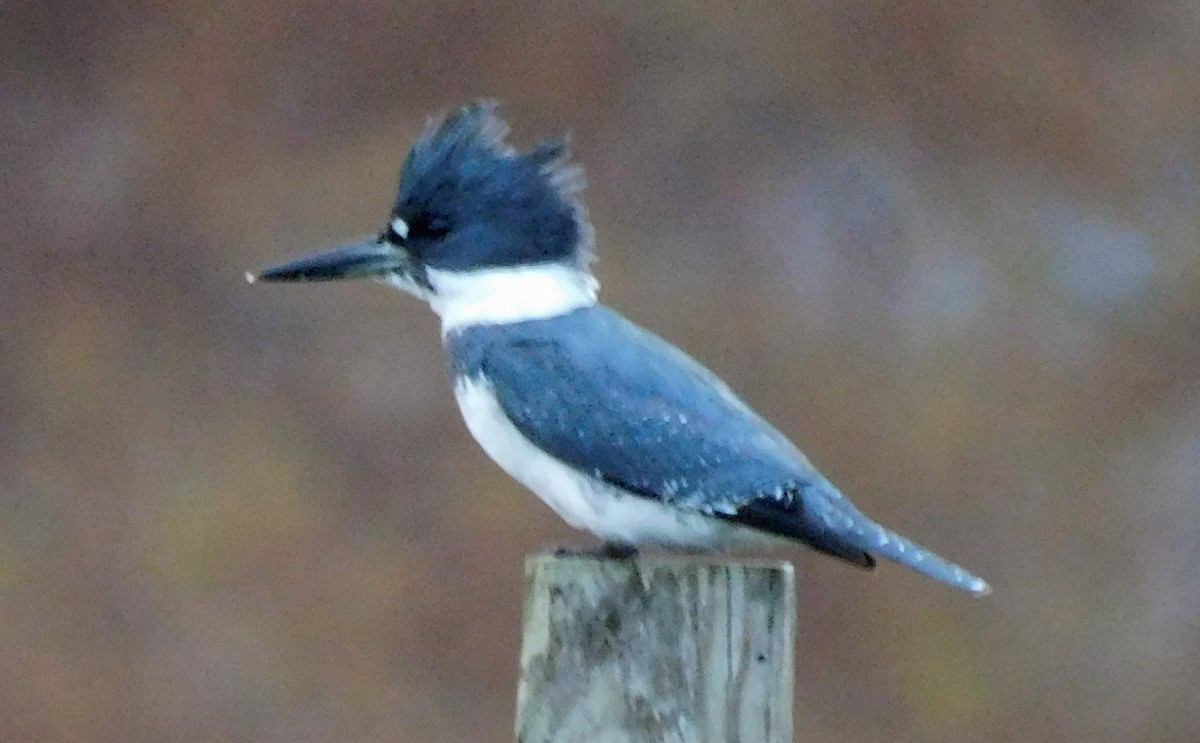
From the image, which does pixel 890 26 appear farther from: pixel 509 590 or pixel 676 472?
pixel 676 472

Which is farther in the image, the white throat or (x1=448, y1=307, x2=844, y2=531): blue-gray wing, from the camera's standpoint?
the white throat

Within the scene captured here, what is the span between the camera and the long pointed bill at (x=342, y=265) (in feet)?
4.47

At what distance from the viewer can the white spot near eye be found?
4.51ft

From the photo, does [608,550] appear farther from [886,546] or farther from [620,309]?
[620,309]

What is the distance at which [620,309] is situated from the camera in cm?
229

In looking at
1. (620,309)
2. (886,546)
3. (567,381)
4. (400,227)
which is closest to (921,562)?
(886,546)

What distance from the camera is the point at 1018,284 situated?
7.63 feet

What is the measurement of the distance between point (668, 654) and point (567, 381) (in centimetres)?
29

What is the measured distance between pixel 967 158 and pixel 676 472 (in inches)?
53.2

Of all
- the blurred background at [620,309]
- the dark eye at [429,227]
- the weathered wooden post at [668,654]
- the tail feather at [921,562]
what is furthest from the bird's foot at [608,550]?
the blurred background at [620,309]

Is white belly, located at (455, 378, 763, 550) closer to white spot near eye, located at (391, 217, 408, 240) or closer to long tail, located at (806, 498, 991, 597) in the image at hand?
long tail, located at (806, 498, 991, 597)

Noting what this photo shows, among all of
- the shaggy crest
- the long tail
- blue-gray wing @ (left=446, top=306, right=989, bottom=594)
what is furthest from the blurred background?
the long tail

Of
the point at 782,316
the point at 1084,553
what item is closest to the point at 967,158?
the point at 782,316

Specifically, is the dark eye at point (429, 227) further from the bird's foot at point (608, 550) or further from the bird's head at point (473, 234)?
the bird's foot at point (608, 550)
